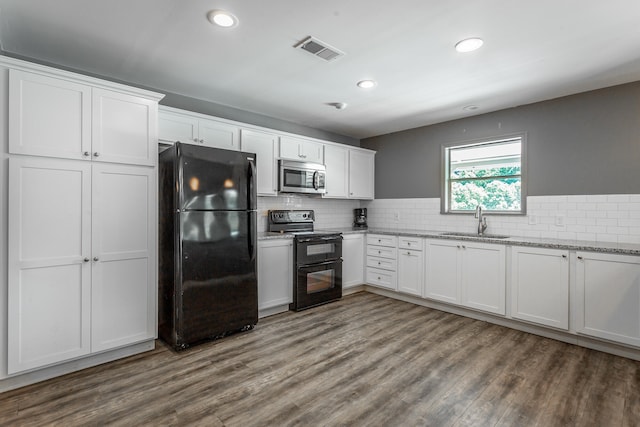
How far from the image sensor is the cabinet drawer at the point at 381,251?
4402 mm

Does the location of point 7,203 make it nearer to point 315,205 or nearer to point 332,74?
point 332,74

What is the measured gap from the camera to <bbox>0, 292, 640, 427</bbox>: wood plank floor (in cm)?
191

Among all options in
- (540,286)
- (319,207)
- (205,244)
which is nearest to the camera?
(205,244)

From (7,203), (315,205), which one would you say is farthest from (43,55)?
(315,205)

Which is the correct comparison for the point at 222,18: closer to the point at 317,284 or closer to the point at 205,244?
the point at 205,244

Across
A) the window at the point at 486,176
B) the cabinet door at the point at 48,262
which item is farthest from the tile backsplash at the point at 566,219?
the cabinet door at the point at 48,262

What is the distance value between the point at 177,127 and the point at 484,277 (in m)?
3.56

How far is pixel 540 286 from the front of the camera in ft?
10.2

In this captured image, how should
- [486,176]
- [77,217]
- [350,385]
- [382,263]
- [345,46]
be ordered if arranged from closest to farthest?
[350,385], [77,217], [345,46], [486,176], [382,263]

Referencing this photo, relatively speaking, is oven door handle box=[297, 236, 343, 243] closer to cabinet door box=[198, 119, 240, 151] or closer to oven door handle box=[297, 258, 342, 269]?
oven door handle box=[297, 258, 342, 269]

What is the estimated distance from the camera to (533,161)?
369 centimetres

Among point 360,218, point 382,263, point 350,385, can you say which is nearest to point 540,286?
point 382,263

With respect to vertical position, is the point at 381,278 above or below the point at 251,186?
below

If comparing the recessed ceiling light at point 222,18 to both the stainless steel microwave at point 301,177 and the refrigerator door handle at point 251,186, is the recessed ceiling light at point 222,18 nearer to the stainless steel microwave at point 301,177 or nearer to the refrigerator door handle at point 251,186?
the refrigerator door handle at point 251,186
